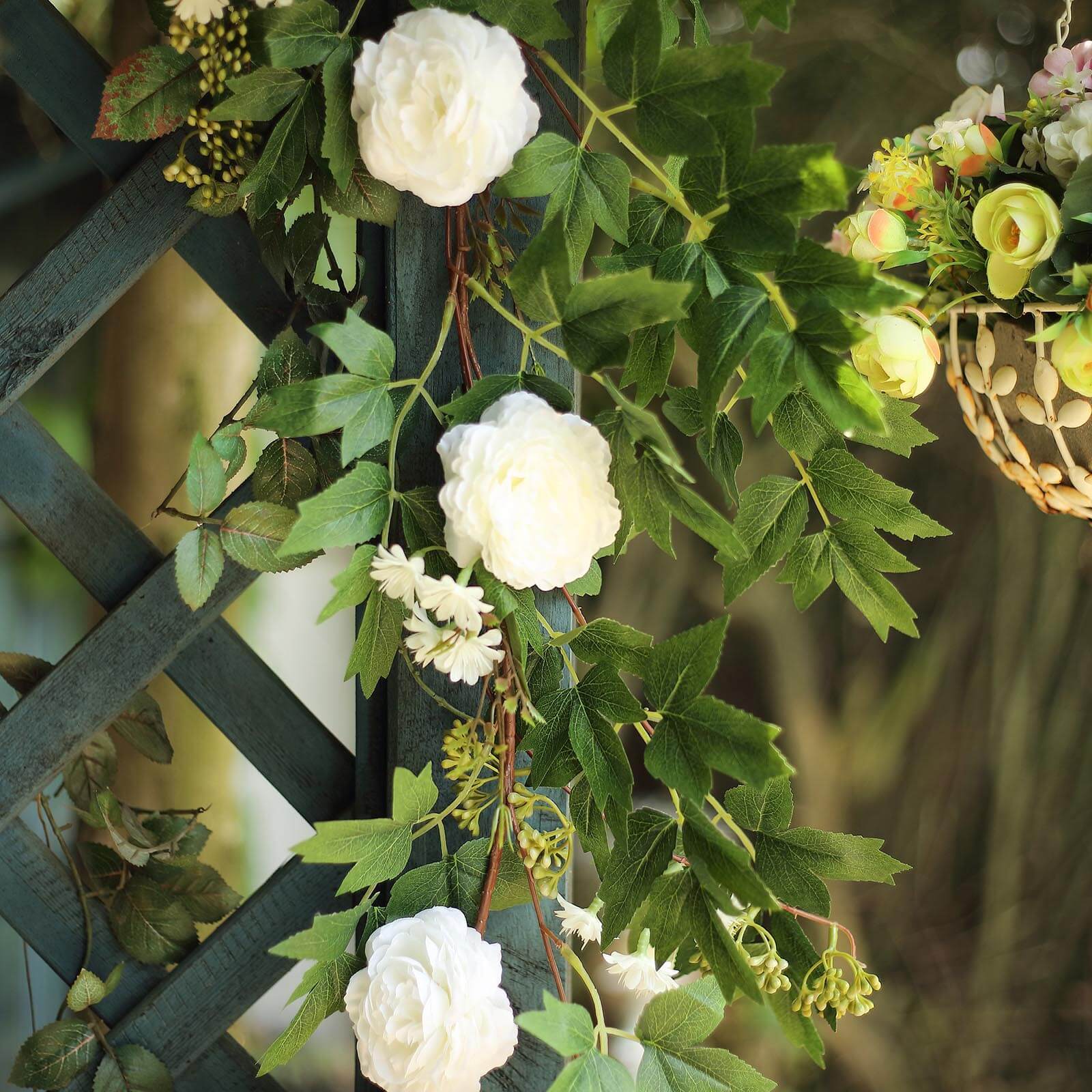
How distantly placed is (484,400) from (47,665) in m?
0.40

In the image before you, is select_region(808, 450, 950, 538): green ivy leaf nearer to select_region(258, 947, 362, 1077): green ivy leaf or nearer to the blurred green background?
select_region(258, 947, 362, 1077): green ivy leaf

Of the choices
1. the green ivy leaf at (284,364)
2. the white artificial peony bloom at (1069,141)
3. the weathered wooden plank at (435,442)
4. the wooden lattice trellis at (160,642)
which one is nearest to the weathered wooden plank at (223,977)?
the wooden lattice trellis at (160,642)

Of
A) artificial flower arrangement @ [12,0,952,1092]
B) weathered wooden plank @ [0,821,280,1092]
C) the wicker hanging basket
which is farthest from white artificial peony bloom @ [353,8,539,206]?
weathered wooden plank @ [0,821,280,1092]

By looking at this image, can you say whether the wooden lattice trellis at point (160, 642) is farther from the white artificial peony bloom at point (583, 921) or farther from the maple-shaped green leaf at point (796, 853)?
the maple-shaped green leaf at point (796, 853)

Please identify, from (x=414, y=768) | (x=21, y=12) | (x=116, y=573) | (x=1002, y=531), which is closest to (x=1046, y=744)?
(x=1002, y=531)

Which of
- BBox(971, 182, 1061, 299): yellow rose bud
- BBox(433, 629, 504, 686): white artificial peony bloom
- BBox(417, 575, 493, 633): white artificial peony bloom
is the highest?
BBox(417, 575, 493, 633): white artificial peony bloom

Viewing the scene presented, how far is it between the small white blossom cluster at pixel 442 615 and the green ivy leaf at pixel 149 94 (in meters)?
0.29

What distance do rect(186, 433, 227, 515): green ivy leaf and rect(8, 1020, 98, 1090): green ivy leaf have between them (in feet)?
1.24

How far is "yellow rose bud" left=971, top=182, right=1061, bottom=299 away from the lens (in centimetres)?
52

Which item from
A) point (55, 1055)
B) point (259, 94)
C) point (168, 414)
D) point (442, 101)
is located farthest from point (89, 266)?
point (168, 414)

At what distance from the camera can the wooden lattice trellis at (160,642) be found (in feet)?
1.92

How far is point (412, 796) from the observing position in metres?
0.50

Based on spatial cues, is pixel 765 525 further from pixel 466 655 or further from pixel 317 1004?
pixel 317 1004

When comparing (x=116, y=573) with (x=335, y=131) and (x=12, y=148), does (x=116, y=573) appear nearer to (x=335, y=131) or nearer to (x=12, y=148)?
(x=335, y=131)
